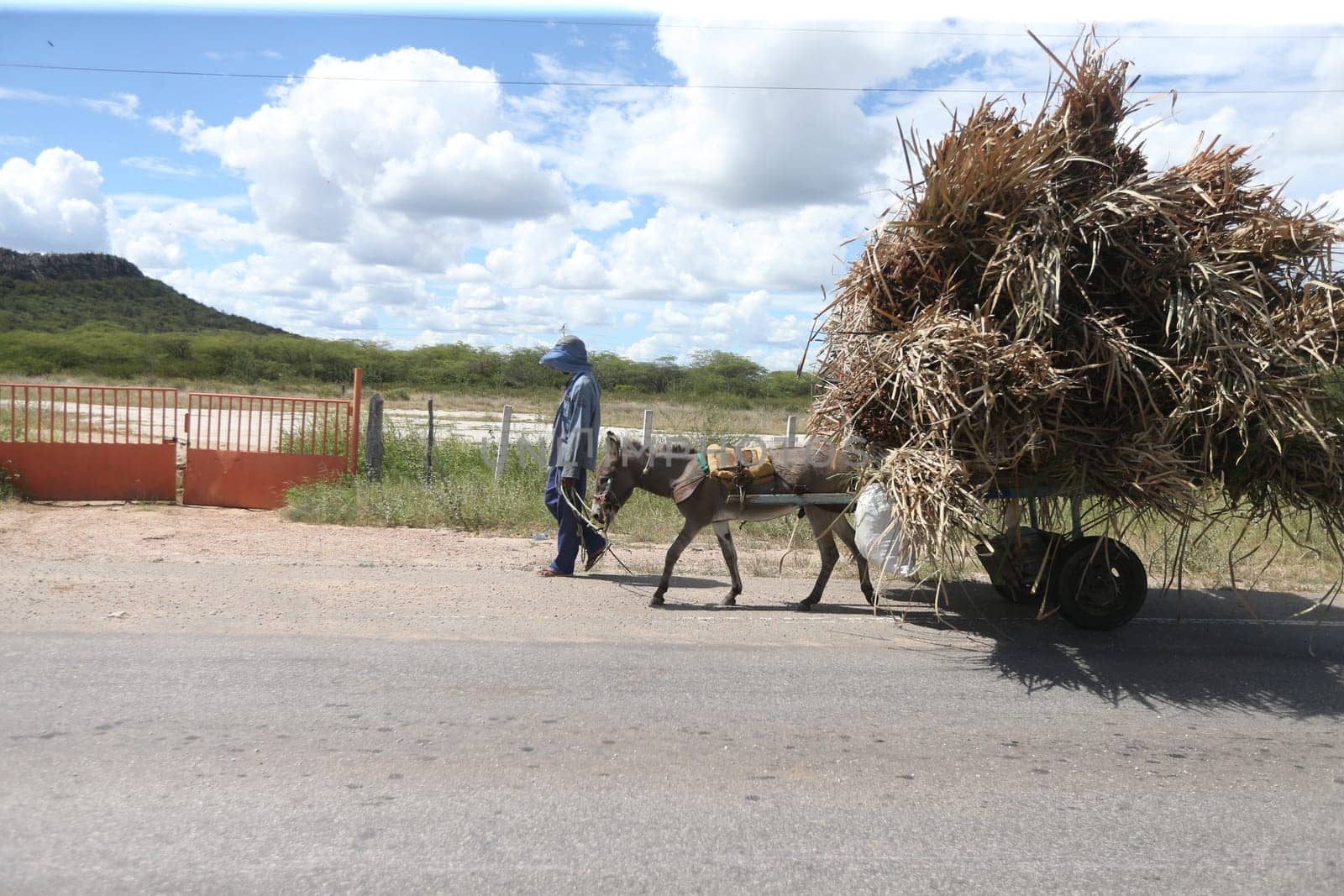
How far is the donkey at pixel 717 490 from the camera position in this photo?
7.39 meters

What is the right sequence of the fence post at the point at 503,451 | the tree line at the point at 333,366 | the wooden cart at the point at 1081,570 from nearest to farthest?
the wooden cart at the point at 1081,570
the fence post at the point at 503,451
the tree line at the point at 333,366

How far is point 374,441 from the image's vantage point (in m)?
12.1

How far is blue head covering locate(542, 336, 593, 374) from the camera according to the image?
838 centimetres

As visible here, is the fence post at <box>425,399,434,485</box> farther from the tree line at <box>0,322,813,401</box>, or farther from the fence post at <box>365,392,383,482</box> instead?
the tree line at <box>0,322,813,401</box>

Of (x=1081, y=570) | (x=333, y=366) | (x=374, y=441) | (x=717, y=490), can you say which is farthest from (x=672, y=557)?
(x=333, y=366)

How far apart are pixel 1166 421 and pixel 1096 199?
1.40 meters

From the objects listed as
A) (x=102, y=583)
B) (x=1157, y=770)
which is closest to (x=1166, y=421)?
(x=1157, y=770)

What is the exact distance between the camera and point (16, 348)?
5059 centimetres

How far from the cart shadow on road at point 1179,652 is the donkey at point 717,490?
0.97 meters

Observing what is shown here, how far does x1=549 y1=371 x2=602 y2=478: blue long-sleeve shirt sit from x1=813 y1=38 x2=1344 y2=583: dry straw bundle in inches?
110

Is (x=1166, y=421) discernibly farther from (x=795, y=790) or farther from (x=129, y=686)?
(x=129, y=686)

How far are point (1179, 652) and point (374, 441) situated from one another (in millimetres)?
9469

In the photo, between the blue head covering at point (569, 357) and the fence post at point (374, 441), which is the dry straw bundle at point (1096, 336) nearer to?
the blue head covering at point (569, 357)

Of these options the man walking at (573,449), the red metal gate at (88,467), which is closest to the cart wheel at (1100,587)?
the man walking at (573,449)
